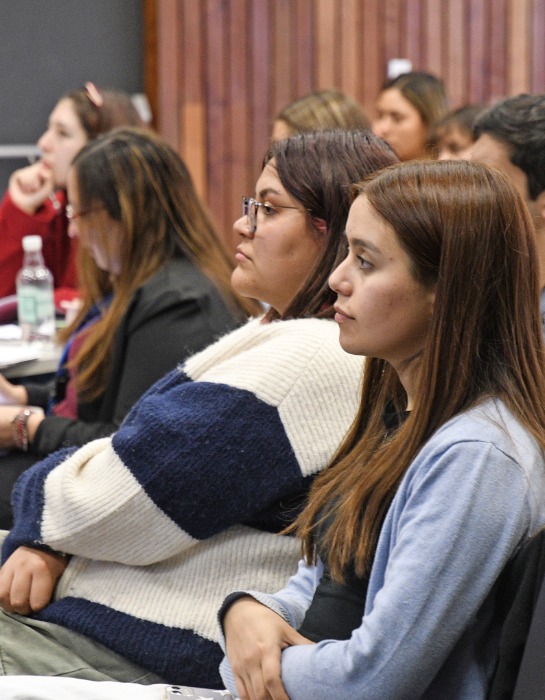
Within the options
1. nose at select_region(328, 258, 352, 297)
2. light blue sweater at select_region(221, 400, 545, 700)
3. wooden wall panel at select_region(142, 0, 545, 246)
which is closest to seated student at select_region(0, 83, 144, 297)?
wooden wall panel at select_region(142, 0, 545, 246)

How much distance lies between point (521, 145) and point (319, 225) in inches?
21.6

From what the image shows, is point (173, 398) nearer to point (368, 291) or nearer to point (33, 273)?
Result: point (368, 291)

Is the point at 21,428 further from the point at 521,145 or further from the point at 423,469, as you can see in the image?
the point at 423,469

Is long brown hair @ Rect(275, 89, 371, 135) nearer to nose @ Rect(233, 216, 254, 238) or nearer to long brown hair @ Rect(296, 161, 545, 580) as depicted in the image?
nose @ Rect(233, 216, 254, 238)

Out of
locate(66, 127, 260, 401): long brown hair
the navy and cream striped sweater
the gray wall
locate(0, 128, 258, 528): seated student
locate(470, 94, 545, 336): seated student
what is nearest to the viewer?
the navy and cream striped sweater

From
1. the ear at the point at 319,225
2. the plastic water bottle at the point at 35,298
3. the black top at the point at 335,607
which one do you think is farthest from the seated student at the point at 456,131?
the black top at the point at 335,607

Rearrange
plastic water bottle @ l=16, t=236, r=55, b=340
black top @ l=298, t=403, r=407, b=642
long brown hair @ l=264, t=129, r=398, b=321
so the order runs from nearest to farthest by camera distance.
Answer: black top @ l=298, t=403, r=407, b=642, long brown hair @ l=264, t=129, r=398, b=321, plastic water bottle @ l=16, t=236, r=55, b=340

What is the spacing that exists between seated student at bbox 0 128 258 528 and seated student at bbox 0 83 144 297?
129 cm

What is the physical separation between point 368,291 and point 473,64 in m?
4.67

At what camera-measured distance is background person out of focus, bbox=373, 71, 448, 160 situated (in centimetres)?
435

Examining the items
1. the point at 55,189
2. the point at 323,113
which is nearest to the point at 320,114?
the point at 323,113

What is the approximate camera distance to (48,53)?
5164 millimetres

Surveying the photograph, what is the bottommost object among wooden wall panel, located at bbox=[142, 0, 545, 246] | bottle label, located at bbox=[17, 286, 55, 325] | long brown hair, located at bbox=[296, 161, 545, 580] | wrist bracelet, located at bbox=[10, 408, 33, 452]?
wrist bracelet, located at bbox=[10, 408, 33, 452]

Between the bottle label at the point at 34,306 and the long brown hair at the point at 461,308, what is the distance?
6.68 ft
